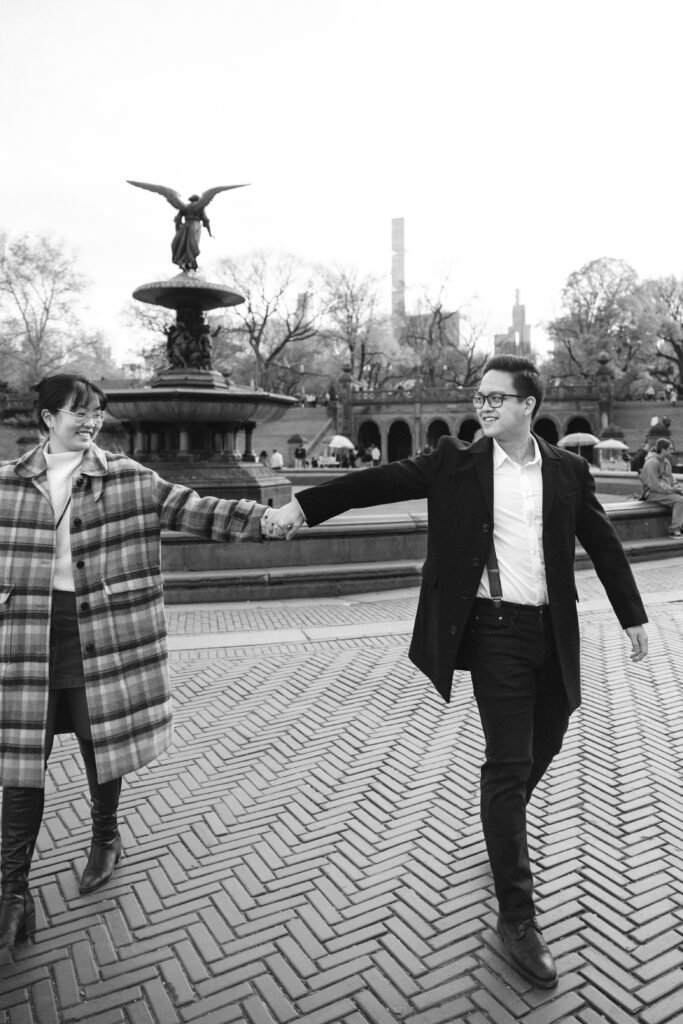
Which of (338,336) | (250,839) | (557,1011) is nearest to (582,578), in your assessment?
(250,839)

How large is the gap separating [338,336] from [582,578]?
5336 centimetres

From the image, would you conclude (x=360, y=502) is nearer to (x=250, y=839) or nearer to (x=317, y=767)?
(x=250, y=839)

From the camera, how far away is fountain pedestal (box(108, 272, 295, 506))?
13680mm

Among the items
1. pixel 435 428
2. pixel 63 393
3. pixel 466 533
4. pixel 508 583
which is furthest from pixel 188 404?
pixel 435 428

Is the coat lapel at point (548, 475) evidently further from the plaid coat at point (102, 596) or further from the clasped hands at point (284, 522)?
the plaid coat at point (102, 596)

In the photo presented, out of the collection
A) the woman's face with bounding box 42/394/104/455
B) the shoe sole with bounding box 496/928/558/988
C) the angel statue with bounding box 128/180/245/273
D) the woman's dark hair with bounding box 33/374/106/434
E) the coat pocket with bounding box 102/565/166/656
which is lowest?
the shoe sole with bounding box 496/928/558/988

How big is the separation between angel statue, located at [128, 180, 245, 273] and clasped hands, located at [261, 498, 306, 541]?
41.6ft

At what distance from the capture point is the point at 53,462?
303 centimetres

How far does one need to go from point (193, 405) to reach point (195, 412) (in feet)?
0.53

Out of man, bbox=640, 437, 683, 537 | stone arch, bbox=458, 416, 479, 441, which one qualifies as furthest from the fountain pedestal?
stone arch, bbox=458, 416, 479, 441

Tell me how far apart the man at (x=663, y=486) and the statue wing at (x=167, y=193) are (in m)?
9.30

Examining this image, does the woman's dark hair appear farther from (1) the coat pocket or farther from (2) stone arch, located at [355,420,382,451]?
(2) stone arch, located at [355,420,382,451]

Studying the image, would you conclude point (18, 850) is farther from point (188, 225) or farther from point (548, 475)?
point (188, 225)

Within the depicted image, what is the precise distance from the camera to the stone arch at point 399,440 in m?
56.2
